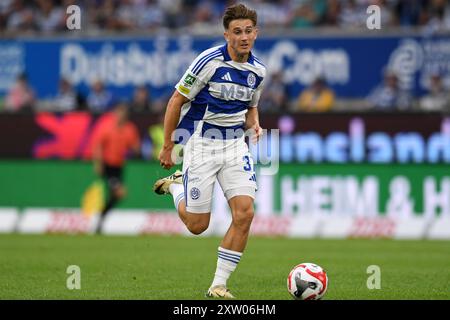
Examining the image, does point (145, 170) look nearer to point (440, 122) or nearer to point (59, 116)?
point (59, 116)

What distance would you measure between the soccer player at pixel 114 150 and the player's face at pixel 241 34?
40.3ft

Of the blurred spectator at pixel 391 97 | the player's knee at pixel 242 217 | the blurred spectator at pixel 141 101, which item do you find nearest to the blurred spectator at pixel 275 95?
the blurred spectator at pixel 391 97

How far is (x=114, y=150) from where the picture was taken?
906 inches

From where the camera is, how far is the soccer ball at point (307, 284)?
10.5m

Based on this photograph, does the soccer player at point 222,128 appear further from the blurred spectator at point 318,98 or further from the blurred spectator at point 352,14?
the blurred spectator at point 352,14

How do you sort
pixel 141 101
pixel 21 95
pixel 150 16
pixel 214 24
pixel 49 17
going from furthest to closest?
pixel 49 17, pixel 150 16, pixel 214 24, pixel 21 95, pixel 141 101

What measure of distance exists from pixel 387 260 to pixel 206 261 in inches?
110

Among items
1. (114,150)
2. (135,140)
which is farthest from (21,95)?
(135,140)

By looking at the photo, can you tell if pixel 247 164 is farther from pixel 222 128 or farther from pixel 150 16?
pixel 150 16

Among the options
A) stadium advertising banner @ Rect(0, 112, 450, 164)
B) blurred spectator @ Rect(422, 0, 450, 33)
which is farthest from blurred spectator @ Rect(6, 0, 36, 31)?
blurred spectator @ Rect(422, 0, 450, 33)

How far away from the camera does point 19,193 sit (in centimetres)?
2336

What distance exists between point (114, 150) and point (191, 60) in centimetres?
303

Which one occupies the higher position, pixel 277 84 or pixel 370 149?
pixel 277 84
